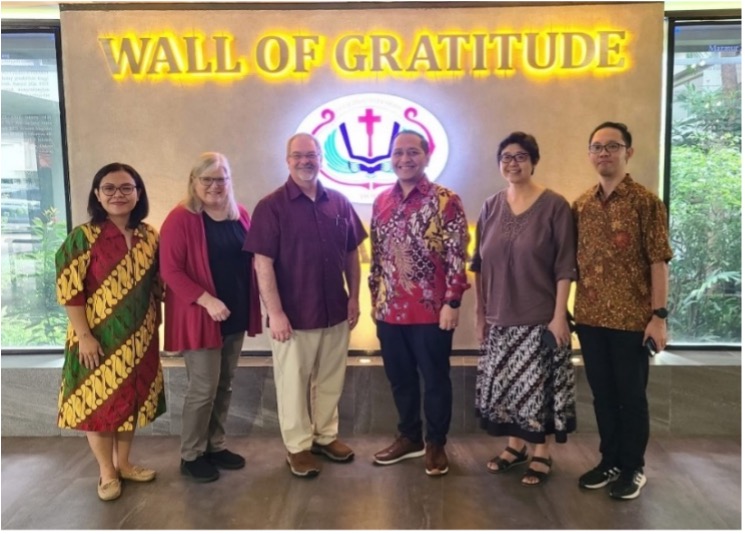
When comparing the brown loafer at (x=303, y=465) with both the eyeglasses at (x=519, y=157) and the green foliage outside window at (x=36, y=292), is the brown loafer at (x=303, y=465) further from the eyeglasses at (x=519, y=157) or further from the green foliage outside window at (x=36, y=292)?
the green foliage outside window at (x=36, y=292)

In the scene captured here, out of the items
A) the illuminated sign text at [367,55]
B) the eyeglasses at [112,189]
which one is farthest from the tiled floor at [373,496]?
the illuminated sign text at [367,55]

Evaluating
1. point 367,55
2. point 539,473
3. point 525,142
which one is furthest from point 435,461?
point 367,55

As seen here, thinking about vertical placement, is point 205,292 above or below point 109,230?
below

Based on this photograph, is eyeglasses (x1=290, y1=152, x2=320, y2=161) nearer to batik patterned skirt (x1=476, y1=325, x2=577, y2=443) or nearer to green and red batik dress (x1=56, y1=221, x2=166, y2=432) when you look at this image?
green and red batik dress (x1=56, y1=221, x2=166, y2=432)

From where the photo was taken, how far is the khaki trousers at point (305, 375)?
8.37 ft

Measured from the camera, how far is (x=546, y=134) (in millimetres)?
3215

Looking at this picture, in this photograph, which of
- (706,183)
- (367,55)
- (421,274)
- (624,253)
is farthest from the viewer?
(706,183)

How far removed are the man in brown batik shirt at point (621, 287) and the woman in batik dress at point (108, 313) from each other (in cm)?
183

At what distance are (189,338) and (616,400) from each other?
1817 mm

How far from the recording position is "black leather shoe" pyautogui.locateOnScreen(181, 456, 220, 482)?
8.34ft

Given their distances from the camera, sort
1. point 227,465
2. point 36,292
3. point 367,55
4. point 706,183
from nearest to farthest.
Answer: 1. point 227,465
2. point 367,55
3. point 706,183
4. point 36,292

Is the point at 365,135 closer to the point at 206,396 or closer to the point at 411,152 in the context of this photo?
the point at 411,152

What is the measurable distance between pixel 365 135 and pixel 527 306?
1417 millimetres

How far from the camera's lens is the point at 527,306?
2393 mm
